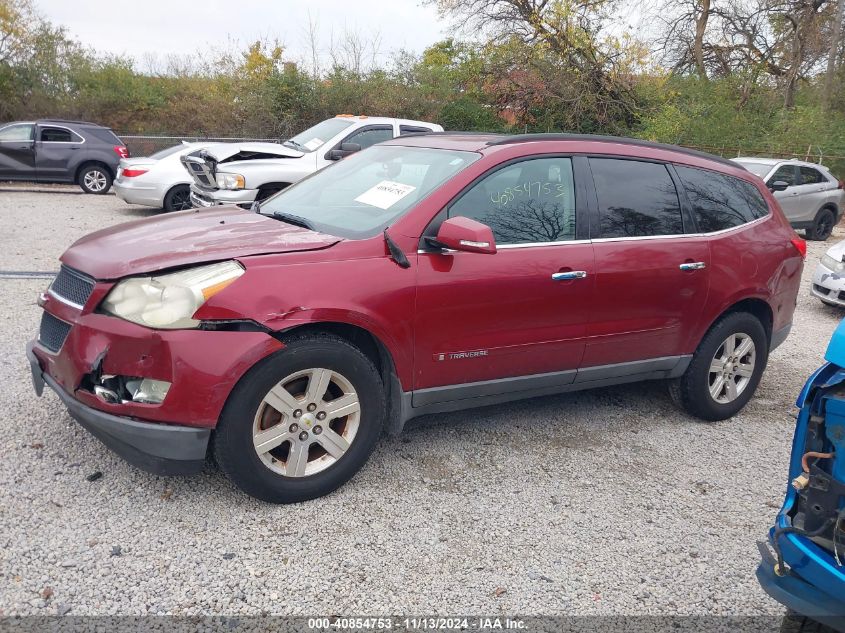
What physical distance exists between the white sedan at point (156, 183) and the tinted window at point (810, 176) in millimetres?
11726

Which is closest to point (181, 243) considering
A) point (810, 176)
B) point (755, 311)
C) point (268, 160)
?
point (755, 311)

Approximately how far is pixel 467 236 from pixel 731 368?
250 cm

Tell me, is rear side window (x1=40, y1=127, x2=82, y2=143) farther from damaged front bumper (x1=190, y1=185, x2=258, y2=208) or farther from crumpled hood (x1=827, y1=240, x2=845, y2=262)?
crumpled hood (x1=827, y1=240, x2=845, y2=262)

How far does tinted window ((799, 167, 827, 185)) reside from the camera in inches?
567

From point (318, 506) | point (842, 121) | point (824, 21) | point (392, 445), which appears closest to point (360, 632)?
point (318, 506)

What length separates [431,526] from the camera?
333cm

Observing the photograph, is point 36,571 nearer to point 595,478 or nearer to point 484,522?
point 484,522

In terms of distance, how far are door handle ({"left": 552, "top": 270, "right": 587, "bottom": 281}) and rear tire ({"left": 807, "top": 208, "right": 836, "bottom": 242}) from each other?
13.0 metres

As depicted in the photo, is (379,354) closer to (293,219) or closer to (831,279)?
(293,219)

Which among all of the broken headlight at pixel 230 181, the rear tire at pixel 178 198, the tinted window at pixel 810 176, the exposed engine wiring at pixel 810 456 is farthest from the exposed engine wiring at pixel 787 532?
the tinted window at pixel 810 176

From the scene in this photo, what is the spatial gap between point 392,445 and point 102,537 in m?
1.64

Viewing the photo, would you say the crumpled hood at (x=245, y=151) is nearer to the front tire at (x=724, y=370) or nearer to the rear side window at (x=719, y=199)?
the rear side window at (x=719, y=199)

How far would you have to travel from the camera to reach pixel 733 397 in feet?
16.0

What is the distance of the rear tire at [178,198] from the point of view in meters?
12.3
